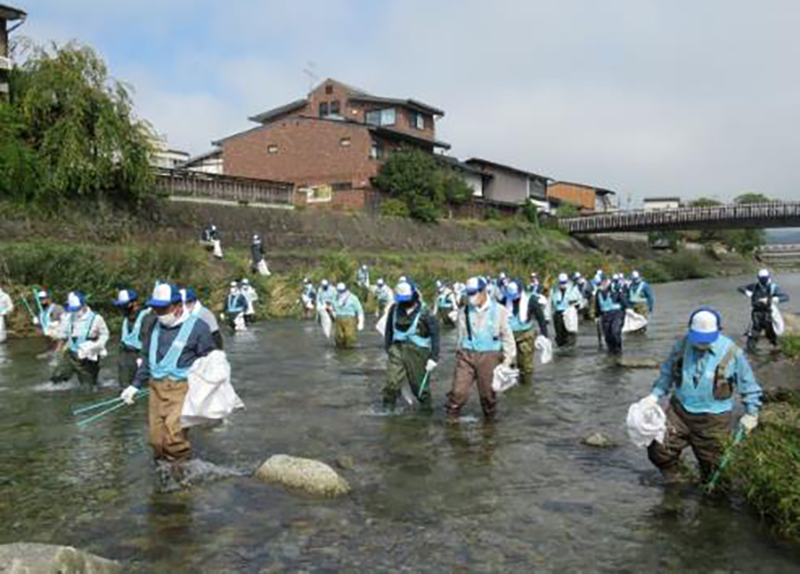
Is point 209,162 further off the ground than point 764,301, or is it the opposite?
point 209,162

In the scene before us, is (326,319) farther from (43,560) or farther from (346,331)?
(43,560)

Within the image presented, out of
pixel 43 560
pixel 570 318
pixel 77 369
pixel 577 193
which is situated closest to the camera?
pixel 43 560

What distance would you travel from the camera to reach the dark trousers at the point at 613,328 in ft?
56.2

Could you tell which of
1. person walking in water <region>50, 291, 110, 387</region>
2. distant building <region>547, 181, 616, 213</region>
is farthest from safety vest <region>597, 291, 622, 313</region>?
distant building <region>547, 181, 616, 213</region>

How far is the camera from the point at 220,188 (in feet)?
115

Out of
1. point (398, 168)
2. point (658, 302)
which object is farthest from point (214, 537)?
point (398, 168)

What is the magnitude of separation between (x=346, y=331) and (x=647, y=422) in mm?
12684

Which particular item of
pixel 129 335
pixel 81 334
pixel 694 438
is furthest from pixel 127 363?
pixel 694 438

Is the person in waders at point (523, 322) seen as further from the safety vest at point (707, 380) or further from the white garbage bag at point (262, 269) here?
the white garbage bag at point (262, 269)

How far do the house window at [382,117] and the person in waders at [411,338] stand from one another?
1728 inches

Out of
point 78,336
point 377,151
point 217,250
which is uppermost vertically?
point 377,151

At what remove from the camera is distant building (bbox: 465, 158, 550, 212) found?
60469 mm

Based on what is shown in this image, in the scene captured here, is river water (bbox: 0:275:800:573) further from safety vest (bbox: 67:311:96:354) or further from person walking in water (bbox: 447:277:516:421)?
safety vest (bbox: 67:311:96:354)

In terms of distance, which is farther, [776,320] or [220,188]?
[220,188]
